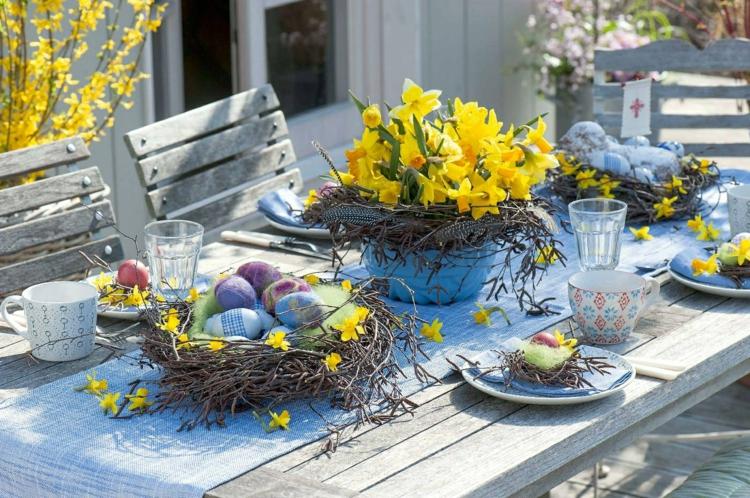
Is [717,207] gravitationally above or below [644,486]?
above

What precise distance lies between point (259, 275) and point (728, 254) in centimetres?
79

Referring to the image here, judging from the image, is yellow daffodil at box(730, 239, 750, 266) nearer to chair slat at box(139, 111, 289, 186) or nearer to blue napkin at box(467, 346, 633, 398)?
blue napkin at box(467, 346, 633, 398)

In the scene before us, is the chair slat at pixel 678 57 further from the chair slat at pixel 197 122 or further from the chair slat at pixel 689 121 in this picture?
the chair slat at pixel 197 122

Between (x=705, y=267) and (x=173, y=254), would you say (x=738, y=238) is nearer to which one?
(x=705, y=267)

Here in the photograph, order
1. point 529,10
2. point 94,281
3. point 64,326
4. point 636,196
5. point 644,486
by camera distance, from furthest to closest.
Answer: point 529,10 → point 644,486 → point 636,196 → point 94,281 → point 64,326

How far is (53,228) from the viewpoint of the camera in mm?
2395

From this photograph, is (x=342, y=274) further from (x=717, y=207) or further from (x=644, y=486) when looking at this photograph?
(x=644, y=486)

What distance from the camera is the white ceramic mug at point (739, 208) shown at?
2193 millimetres

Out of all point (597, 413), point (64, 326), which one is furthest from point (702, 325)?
point (64, 326)

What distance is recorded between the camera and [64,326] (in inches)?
69.0

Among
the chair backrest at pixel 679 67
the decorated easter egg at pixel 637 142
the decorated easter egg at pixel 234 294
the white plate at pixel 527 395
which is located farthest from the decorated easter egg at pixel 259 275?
the chair backrest at pixel 679 67

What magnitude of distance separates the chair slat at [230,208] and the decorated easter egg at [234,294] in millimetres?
948

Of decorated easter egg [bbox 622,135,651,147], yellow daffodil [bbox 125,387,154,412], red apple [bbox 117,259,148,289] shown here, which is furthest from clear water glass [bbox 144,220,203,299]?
decorated easter egg [bbox 622,135,651,147]

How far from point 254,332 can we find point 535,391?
37 centimetres
